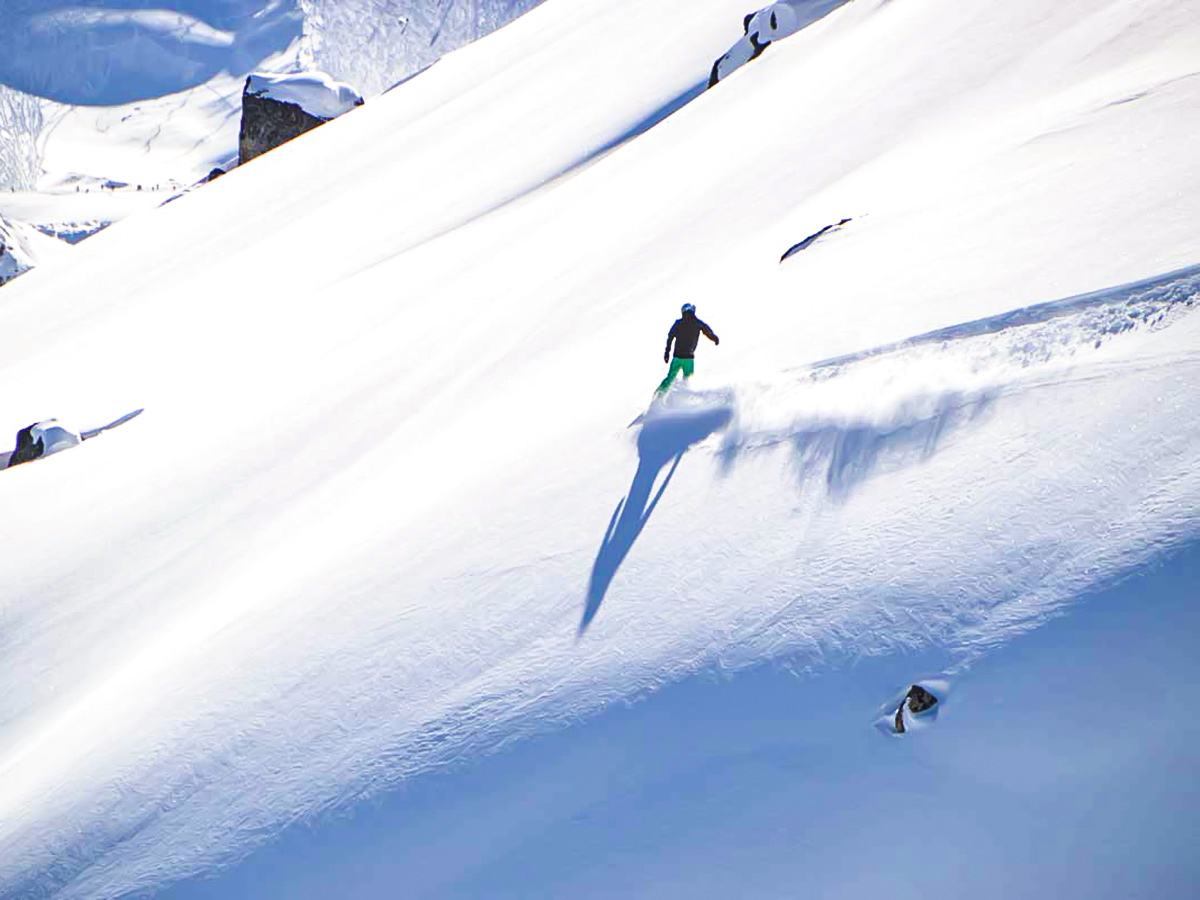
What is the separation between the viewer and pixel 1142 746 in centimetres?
477

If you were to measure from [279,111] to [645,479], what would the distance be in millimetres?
33669

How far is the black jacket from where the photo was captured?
339 inches

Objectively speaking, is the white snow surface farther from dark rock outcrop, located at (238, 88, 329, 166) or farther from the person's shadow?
the person's shadow

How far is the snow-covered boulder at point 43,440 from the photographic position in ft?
52.6

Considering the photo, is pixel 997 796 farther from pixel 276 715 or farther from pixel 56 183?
pixel 56 183

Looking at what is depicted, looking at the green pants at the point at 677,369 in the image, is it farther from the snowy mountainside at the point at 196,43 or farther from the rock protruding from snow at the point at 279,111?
the snowy mountainside at the point at 196,43

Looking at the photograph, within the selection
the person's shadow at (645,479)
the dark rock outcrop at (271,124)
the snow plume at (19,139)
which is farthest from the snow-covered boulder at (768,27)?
the snow plume at (19,139)

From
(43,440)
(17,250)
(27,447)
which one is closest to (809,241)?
(43,440)

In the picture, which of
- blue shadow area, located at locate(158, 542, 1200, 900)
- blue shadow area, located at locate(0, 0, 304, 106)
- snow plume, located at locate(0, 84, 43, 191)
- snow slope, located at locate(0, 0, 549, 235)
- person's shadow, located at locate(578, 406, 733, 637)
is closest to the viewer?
blue shadow area, located at locate(158, 542, 1200, 900)

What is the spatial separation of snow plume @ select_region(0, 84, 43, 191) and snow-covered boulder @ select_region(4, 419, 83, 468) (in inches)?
3530

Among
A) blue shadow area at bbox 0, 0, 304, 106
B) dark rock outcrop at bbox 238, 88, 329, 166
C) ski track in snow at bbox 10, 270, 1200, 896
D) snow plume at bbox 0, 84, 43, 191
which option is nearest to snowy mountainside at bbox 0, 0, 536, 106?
blue shadow area at bbox 0, 0, 304, 106

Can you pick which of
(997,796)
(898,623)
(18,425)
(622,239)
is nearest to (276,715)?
(898,623)

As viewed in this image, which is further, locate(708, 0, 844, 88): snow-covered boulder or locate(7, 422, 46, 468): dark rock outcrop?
locate(708, 0, 844, 88): snow-covered boulder

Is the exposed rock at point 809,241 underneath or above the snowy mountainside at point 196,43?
underneath
